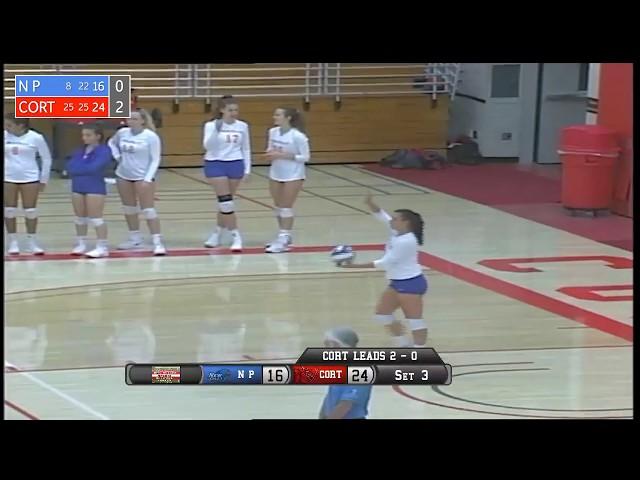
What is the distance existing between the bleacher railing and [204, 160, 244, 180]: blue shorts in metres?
3.39

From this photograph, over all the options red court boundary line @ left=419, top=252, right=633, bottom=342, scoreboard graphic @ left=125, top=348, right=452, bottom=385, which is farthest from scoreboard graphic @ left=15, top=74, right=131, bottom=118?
red court boundary line @ left=419, top=252, right=633, bottom=342

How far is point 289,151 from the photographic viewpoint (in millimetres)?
12453

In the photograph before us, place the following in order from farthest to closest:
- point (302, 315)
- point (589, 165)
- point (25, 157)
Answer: point (589, 165) < point (25, 157) < point (302, 315)

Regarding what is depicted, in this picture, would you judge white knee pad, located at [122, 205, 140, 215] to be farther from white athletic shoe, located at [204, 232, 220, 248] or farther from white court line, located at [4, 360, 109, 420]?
white court line, located at [4, 360, 109, 420]

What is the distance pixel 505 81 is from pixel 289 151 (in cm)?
680

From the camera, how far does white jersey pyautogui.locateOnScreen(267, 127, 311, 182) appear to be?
1238cm

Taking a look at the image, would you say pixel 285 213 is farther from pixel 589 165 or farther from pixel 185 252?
pixel 589 165

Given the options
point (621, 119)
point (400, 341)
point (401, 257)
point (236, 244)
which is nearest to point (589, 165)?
point (621, 119)

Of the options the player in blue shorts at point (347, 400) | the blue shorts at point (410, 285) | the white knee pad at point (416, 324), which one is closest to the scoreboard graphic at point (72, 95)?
the player in blue shorts at point (347, 400)

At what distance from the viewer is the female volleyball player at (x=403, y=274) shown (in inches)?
354

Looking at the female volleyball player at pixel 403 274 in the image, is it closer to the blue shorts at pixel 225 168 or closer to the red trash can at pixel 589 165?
the blue shorts at pixel 225 168

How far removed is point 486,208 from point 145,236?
12.8 ft

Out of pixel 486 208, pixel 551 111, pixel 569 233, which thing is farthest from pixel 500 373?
pixel 551 111

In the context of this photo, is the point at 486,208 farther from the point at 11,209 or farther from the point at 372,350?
the point at 372,350
